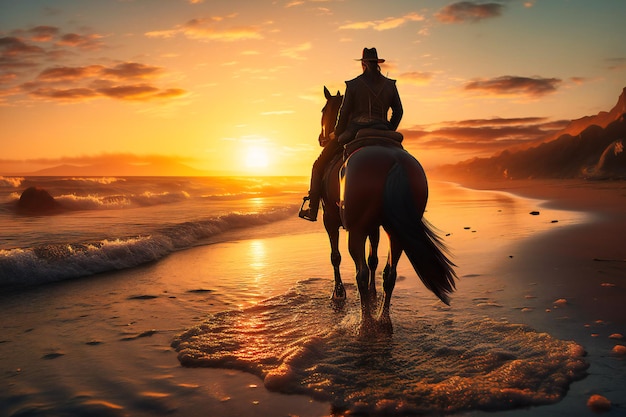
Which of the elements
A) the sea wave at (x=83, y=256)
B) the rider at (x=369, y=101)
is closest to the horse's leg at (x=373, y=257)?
the rider at (x=369, y=101)

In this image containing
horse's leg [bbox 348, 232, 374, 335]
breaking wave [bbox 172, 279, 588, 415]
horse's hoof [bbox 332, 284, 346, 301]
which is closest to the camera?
breaking wave [bbox 172, 279, 588, 415]

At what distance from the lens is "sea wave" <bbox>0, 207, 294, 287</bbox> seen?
28.9ft

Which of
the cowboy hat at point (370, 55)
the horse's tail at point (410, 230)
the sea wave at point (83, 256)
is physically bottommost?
the sea wave at point (83, 256)

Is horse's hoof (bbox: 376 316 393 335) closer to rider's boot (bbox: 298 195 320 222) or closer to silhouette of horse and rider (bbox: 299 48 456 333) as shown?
silhouette of horse and rider (bbox: 299 48 456 333)

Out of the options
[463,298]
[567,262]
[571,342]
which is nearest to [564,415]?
[571,342]

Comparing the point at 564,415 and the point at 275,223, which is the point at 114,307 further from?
the point at 275,223

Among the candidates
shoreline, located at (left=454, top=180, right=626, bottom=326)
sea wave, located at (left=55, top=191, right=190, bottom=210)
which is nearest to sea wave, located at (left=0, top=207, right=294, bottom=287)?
shoreline, located at (left=454, top=180, right=626, bottom=326)

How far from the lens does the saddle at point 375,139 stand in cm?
539

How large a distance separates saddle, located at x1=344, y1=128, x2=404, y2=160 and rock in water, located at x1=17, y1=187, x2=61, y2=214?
24.8m

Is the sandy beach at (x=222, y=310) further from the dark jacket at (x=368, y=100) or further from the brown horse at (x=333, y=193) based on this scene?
the dark jacket at (x=368, y=100)

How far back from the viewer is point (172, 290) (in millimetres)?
7754

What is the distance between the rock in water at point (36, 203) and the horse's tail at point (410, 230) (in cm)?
2548

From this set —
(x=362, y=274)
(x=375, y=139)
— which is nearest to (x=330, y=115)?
(x=375, y=139)

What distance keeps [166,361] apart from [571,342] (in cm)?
417
